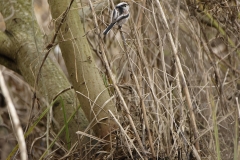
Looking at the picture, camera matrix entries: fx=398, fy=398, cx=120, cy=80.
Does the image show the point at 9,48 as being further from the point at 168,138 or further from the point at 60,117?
the point at 168,138

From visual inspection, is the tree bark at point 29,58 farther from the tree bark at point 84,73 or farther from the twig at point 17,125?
the twig at point 17,125

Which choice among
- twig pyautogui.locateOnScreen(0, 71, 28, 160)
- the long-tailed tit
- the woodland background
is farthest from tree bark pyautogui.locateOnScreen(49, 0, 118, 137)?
Result: twig pyautogui.locateOnScreen(0, 71, 28, 160)

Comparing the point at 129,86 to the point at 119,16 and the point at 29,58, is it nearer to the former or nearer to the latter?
the point at 119,16

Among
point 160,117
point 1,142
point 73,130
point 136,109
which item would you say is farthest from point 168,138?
point 1,142

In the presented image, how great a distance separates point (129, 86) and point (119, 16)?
1.32 ft

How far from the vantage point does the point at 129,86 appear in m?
2.29

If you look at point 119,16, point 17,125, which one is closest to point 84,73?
point 119,16

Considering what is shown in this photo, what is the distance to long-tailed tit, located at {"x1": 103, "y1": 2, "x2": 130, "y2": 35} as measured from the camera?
2209 mm

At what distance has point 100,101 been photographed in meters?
2.42

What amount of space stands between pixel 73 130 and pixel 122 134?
686 mm

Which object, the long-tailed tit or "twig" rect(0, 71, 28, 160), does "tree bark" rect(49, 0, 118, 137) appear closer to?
the long-tailed tit

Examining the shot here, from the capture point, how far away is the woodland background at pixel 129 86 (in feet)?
6.38

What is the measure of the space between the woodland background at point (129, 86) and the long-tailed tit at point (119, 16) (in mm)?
57

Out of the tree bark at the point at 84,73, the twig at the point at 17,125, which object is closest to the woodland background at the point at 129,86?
the tree bark at the point at 84,73
